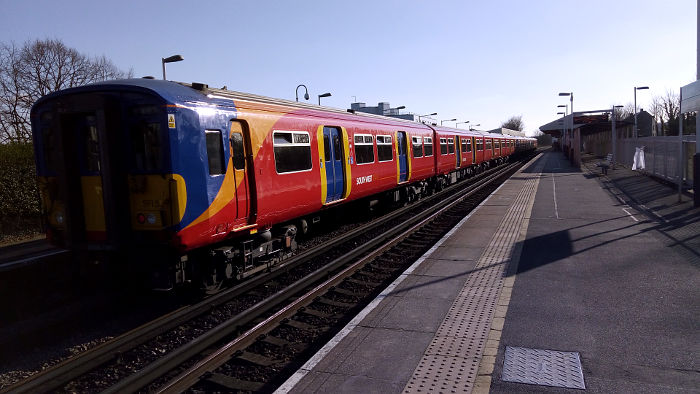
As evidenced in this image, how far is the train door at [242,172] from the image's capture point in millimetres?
7004

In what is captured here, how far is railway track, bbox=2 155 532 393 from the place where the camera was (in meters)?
4.64

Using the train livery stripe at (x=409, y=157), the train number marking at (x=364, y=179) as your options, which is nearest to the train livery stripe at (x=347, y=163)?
the train number marking at (x=364, y=179)

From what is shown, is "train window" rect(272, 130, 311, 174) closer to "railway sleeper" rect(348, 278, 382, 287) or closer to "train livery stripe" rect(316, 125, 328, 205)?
"train livery stripe" rect(316, 125, 328, 205)

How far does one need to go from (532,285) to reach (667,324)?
189cm

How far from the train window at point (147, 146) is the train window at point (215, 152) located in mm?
694

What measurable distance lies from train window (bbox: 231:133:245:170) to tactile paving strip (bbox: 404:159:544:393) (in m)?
3.69

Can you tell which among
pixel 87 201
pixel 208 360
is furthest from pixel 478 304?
pixel 87 201

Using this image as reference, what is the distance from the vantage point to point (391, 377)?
4336mm

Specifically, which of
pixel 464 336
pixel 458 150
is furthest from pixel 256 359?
pixel 458 150

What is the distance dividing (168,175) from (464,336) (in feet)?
13.3

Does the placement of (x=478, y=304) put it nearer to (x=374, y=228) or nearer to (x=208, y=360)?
(x=208, y=360)

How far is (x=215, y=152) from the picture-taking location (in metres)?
6.64

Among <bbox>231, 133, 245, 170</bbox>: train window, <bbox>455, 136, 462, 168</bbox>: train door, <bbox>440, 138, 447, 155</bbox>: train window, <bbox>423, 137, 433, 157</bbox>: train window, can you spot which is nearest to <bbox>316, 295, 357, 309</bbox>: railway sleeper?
<bbox>231, 133, 245, 170</bbox>: train window

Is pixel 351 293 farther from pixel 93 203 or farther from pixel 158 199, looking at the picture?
pixel 93 203
